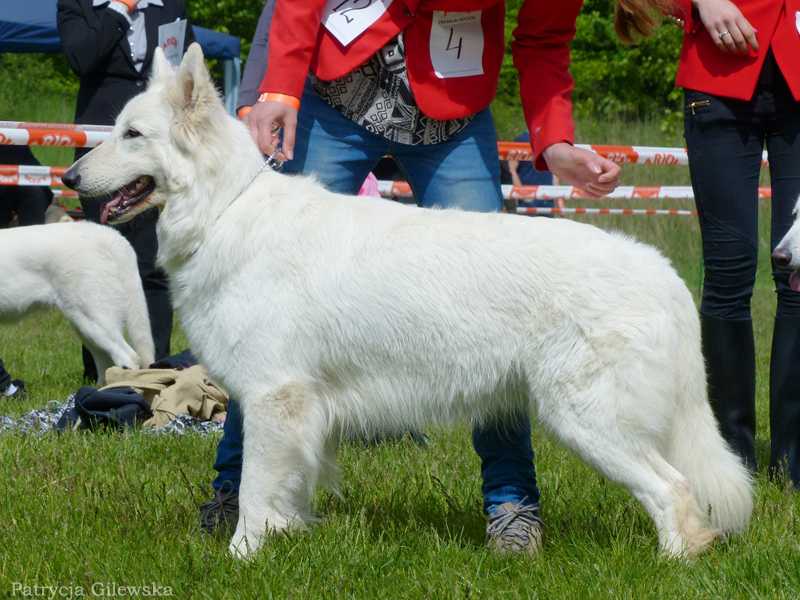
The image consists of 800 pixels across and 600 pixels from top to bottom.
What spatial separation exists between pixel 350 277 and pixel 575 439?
80cm

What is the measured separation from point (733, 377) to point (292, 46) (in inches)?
87.4

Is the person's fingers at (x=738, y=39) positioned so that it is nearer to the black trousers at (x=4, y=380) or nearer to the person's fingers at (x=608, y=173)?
the person's fingers at (x=608, y=173)

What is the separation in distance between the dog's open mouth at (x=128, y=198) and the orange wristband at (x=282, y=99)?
449mm

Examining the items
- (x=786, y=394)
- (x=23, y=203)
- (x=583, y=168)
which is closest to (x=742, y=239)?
(x=786, y=394)

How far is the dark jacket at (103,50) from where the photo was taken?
6.52 meters

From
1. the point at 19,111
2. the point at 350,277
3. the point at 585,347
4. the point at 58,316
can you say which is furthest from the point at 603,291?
the point at 19,111

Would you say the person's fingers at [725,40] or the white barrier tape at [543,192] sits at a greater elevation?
the person's fingers at [725,40]

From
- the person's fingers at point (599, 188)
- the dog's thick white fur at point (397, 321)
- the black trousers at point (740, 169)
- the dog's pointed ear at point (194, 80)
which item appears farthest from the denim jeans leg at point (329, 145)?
the black trousers at point (740, 169)

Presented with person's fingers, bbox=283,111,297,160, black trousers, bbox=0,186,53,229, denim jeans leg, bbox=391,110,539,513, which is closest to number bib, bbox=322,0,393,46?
person's fingers, bbox=283,111,297,160

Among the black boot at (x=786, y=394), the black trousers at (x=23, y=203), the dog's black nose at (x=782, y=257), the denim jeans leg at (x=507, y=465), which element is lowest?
the black trousers at (x=23, y=203)

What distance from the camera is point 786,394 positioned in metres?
4.33

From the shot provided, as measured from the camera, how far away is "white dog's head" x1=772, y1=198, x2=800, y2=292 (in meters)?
3.87

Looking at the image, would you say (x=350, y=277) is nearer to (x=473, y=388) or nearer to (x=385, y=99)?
(x=473, y=388)

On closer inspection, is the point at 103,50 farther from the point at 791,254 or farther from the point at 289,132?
the point at 791,254
